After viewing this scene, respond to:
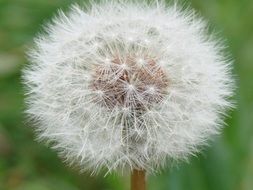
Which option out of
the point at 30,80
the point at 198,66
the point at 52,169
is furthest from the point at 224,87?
the point at 52,169

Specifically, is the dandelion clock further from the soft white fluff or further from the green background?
the green background

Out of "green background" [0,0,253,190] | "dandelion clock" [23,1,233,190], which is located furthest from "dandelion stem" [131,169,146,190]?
"green background" [0,0,253,190]

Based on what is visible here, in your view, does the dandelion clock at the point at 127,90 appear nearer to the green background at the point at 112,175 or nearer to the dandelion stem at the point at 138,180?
the dandelion stem at the point at 138,180

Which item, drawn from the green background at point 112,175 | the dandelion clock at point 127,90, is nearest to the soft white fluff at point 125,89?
the dandelion clock at point 127,90

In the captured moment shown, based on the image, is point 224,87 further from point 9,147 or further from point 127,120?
point 9,147

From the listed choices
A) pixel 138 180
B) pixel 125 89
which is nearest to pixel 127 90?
pixel 125 89

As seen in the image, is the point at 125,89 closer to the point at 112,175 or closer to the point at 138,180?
the point at 138,180
